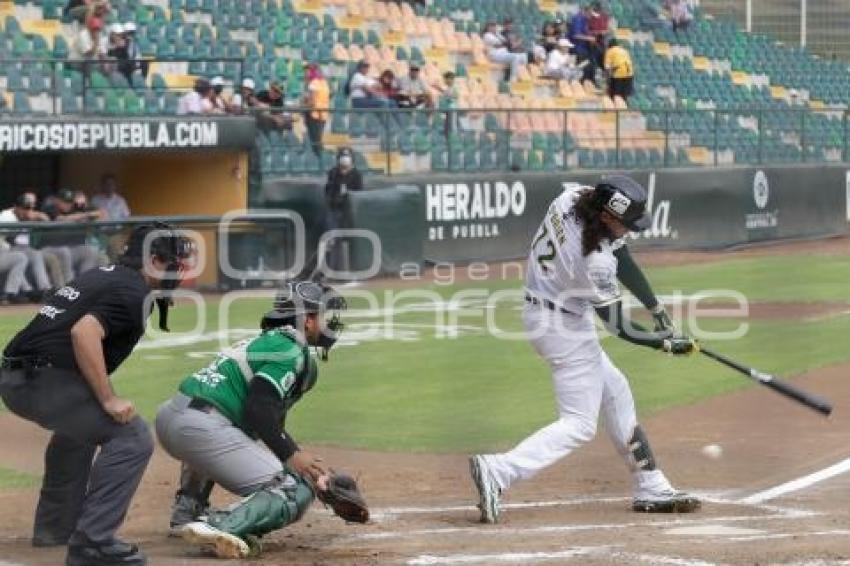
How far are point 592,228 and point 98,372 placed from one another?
2557mm

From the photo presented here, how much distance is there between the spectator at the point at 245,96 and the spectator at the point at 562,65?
8.47 m

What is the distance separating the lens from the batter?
329 inches

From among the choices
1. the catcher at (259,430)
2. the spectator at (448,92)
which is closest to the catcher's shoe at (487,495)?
the catcher at (259,430)

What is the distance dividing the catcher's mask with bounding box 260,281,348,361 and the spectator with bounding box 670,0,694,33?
28999 millimetres

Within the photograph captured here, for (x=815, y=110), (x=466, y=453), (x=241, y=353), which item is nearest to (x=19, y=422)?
(x=466, y=453)

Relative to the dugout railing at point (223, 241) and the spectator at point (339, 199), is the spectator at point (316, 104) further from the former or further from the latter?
the dugout railing at point (223, 241)

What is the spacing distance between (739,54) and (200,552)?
30.8 metres

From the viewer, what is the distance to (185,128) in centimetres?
2162

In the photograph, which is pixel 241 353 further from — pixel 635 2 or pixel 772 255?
pixel 635 2

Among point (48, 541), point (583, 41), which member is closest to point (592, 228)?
point (48, 541)

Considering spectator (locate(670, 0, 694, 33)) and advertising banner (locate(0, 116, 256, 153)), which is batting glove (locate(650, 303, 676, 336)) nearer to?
advertising banner (locate(0, 116, 256, 153))

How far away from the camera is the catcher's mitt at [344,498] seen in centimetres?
739

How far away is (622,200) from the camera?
8.27 metres

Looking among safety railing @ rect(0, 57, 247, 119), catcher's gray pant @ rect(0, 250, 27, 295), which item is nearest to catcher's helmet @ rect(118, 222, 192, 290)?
catcher's gray pant @ rect(0, 250, 27, 295)
